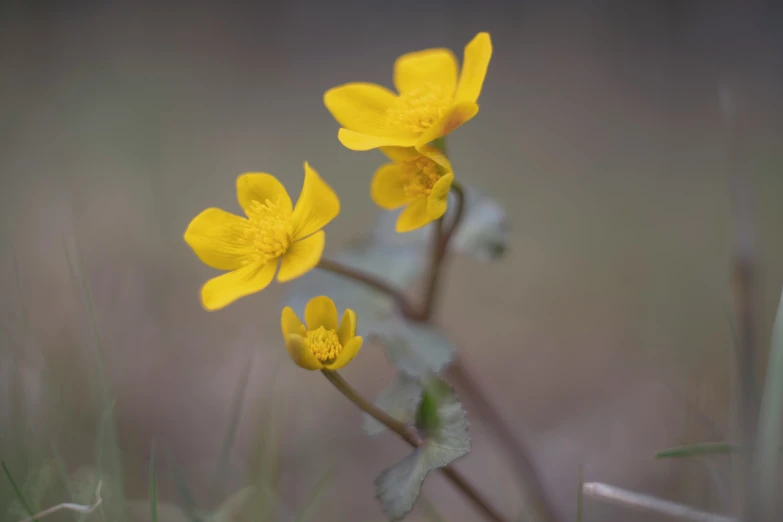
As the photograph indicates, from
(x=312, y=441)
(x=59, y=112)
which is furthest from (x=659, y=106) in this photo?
(x=59, y=112)

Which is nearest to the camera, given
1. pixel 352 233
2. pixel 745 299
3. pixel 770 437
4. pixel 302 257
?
pixel 770 437

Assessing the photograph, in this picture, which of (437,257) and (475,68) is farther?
(437,257)

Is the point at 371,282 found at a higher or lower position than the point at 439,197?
lower

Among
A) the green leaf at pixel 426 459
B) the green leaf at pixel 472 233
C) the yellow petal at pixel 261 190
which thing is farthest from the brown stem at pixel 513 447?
the yellow petal at pixel 261 190

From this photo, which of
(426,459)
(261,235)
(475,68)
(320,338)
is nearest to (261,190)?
(261,235)

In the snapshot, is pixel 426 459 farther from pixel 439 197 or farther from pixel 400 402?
pixel 439 197

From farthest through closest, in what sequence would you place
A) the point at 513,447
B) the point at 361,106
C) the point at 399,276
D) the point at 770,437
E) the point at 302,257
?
the point at 399,276 → the point at 513,447 → the point at 361,106 → the point at 302,257 → the point at 770,437

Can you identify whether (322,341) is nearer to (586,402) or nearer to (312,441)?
(312,441)

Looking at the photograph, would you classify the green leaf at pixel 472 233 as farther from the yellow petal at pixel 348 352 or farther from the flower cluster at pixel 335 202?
the yellow petal at pixel 348 352

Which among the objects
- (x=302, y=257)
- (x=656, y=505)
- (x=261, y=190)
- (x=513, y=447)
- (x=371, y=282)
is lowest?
(x=513, y=447)
